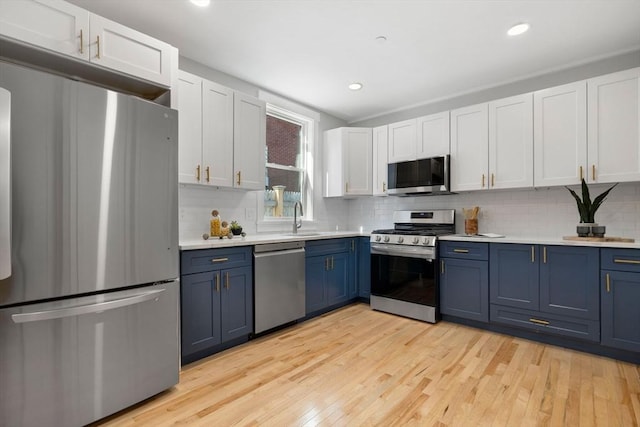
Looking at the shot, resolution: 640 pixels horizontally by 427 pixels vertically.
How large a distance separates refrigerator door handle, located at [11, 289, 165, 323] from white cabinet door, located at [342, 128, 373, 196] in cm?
292

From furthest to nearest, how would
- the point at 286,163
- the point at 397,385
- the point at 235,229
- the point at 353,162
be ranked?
the point at 353,162
the point at 286,163
the point at 235,229
the point at 397,385

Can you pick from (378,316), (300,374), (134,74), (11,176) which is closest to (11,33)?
(134,74)

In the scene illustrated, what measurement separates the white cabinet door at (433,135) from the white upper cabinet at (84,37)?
9.29 ft

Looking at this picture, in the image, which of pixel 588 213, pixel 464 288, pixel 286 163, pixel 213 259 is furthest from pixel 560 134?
pixel 213 259

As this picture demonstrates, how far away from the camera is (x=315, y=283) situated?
138 inches

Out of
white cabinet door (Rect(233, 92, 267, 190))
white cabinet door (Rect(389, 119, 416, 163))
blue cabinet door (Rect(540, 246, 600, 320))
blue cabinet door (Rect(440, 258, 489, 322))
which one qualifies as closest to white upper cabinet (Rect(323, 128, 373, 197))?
white cabinet door (Rect(389, 119, 416, 163))

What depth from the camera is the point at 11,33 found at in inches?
61.9

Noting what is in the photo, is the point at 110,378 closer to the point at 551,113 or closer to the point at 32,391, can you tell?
the point at 32,391

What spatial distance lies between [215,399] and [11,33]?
2.26 metres

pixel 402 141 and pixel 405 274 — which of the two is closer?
pixel 405 274

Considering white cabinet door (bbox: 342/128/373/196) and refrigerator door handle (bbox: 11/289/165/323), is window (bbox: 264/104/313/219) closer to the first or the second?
white cabinet door (bbox: 342/128/373/196)

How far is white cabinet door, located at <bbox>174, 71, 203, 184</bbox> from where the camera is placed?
2676mm

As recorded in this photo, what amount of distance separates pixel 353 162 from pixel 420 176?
3.18 feet

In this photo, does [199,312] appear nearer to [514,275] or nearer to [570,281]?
[514,275]
